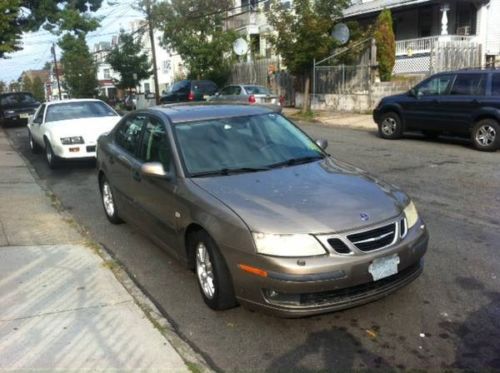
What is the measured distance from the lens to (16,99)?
2508cm

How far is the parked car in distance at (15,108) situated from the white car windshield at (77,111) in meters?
12.2

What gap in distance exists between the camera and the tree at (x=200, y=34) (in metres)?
34.0

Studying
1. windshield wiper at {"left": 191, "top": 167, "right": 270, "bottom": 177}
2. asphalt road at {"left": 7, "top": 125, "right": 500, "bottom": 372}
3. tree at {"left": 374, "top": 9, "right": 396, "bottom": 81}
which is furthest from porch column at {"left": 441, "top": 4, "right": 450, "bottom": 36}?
windshield wiper at {"left": 191, "top": 167, "right": 270, "bottom": 177}

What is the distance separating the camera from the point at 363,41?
23344 mm

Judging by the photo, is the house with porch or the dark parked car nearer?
the dark parked car

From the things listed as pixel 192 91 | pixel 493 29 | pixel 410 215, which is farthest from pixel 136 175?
pixel 493 29

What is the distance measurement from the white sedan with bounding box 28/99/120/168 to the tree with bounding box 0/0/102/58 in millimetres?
13510

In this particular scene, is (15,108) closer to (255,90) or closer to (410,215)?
(255,90)

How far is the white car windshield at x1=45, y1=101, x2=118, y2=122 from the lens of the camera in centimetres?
1208

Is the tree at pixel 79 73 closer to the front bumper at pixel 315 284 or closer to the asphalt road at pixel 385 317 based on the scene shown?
the asphalt road at pixel 385 317

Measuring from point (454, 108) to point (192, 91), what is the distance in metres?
16.3

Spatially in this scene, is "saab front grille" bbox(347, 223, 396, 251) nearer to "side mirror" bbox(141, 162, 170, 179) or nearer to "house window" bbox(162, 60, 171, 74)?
"side mirror" bbox(141, 162, 170, 179)

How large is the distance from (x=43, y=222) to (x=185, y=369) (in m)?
4.26

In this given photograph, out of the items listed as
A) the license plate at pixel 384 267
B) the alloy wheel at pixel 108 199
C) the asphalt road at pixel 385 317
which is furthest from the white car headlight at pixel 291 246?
the alloy wheel at pixel 108 199
